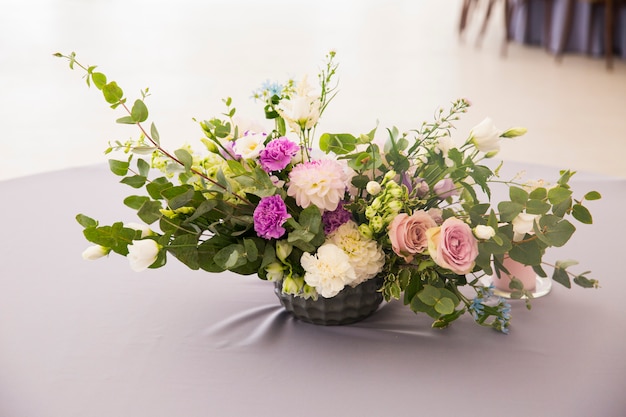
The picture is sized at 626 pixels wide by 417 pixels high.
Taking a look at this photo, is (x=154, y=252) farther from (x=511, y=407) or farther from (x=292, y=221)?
(x=511, y=407)

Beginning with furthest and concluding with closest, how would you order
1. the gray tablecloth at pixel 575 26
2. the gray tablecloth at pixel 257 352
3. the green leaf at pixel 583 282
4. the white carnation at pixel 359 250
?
the gray tablecloth at pixel 575 26, the green leaf at pixel 583 282, the white carnation at pixel 359 250, the gray tablecloth at pixel 257 352

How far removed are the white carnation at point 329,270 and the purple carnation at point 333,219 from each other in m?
0.05

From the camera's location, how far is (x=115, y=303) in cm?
151

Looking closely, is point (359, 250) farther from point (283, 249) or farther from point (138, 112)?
point (138, 112)

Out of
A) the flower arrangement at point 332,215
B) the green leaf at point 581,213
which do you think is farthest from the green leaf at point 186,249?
the green leaf at point 581,213

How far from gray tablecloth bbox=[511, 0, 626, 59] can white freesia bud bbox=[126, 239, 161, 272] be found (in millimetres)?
5120

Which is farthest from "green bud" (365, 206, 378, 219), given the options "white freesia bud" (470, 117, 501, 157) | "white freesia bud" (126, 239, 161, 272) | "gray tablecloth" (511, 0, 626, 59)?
"gray tablecloth" (511, 0, 626, 59)

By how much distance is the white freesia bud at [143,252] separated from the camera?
129cm

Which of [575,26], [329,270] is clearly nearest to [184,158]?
[329,270]

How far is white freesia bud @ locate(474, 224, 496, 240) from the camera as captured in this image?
1.29 metres

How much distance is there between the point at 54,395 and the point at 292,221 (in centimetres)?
43

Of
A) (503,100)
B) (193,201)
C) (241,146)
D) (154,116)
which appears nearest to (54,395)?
(193,201)

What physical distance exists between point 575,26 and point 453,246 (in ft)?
16.9

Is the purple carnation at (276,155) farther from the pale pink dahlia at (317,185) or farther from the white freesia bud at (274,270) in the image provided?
the white freesia bud at (274,270)
